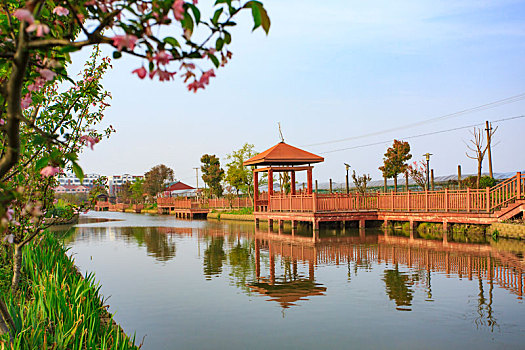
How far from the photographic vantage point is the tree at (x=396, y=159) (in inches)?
1601

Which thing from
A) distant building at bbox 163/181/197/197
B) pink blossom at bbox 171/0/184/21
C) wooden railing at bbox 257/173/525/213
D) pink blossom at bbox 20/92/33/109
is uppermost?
pink blossom at bbox 171/0/184/21

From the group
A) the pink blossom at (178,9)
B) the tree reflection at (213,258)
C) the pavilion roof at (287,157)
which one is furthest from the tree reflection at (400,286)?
the pavilion roof at (287,157)

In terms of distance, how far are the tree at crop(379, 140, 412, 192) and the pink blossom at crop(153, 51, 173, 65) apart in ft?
130

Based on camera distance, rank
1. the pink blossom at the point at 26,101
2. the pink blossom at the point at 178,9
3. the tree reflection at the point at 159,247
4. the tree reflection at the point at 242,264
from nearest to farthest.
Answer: the pink blossom at the point at 178,9 < the pink blossom at the point at 26,101 < the tree reflection at the point at 242,264 < the tree reflection at the point at 159,247

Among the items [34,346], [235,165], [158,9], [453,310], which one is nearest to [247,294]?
[453,310]

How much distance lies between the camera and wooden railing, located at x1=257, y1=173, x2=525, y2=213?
18.1 m

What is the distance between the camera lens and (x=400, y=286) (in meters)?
9.79

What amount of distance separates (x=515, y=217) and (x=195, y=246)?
1204 cm

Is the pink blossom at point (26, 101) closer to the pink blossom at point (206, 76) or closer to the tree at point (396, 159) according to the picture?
the pink blossom at point (206, 76)

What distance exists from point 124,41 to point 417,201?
21.8 metres

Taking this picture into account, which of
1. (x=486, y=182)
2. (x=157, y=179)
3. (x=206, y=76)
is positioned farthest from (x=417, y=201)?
(x=157, y=179)

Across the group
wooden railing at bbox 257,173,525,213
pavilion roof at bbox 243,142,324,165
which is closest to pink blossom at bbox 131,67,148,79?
wooden railing at bbox 257,173,525,213

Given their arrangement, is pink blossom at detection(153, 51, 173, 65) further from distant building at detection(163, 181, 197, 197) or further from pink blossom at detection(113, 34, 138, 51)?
distant building at detection(163, 181, 197, 197)

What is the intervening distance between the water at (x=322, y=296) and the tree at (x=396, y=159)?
81.7 feet
